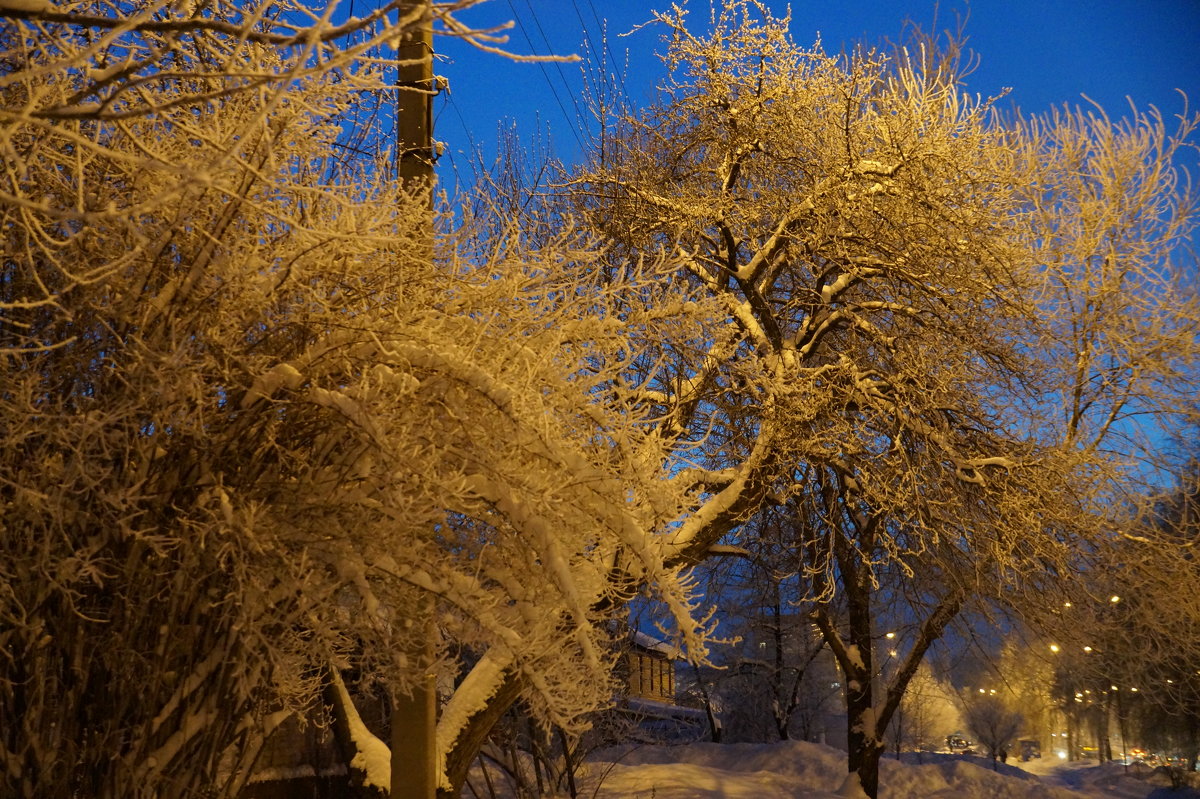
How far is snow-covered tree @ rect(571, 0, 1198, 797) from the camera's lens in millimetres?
7895

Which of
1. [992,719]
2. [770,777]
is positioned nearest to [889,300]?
[770,777]

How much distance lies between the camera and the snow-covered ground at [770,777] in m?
13.0

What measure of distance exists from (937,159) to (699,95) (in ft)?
7.61

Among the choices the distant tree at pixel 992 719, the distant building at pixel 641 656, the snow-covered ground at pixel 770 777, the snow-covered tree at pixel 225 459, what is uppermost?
the snow-covered tree at pixel 225 459

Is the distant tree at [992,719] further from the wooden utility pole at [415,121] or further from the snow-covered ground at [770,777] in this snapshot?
the wooden utility pole at [415,121]

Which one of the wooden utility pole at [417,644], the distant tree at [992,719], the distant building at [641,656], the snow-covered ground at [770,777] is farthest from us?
the distant tree at [992,719]

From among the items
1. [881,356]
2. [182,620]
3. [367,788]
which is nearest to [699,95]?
[881,356]

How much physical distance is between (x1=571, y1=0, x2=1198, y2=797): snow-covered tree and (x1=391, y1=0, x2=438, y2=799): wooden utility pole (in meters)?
2.81

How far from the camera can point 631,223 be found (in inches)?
366

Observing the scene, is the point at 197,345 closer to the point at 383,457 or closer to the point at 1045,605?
the point at 383,457

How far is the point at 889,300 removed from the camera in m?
9.37

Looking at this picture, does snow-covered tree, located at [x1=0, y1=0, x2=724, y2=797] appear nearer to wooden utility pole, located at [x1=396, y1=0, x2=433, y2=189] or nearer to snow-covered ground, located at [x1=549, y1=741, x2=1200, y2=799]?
wooden utility pole, located at [x1=396, y1=0, x2=433, y2=189]

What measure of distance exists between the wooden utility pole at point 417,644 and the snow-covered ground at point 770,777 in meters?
7.21

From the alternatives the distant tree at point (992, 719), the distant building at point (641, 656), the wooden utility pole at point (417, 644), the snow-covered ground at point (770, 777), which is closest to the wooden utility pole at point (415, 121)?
the wooden utility pole at point (417, 644)
